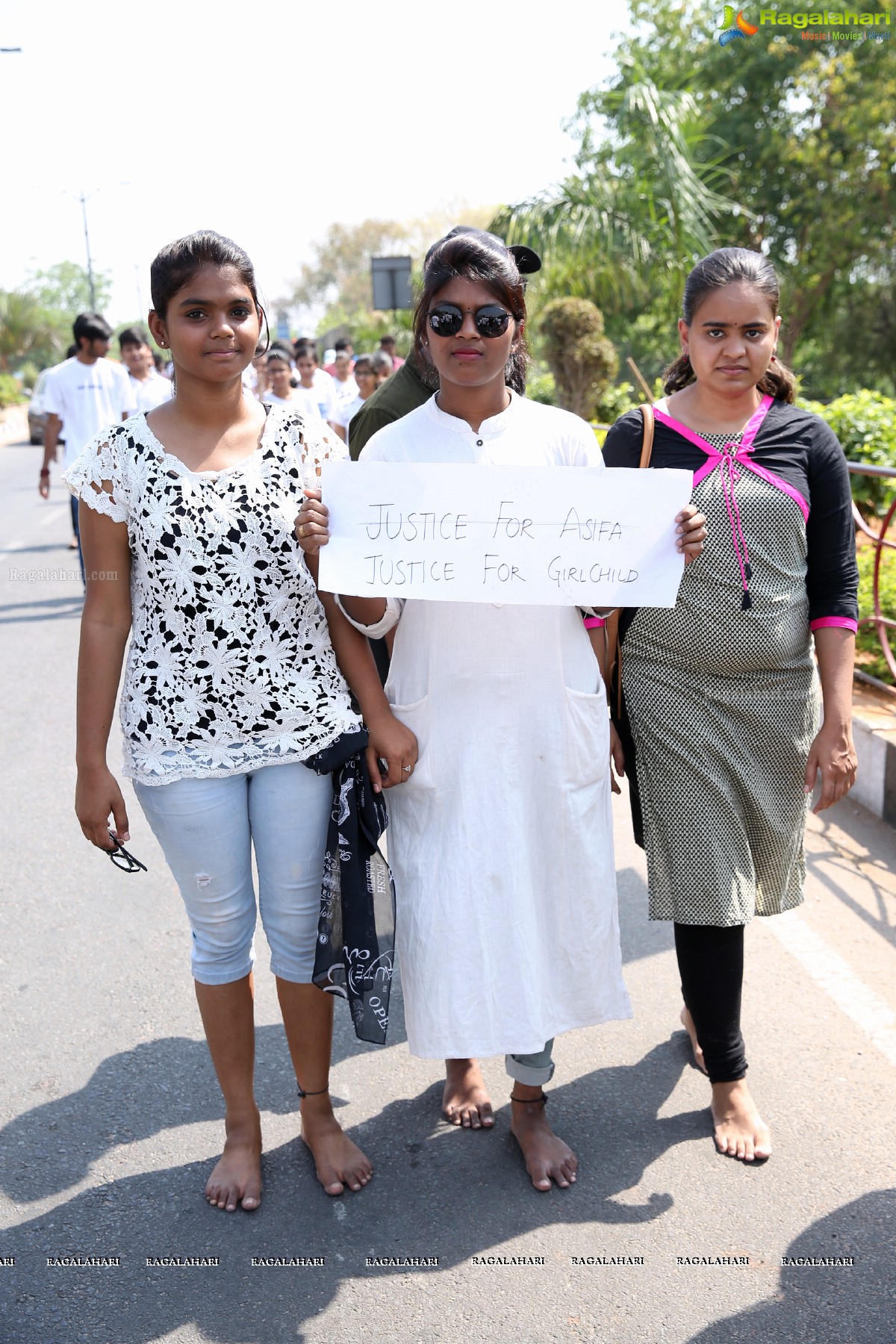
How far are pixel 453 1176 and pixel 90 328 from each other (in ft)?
24.8

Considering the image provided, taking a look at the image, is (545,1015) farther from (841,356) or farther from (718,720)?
(841,356)

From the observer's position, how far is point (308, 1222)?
2.53 m

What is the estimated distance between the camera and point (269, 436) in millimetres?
2447

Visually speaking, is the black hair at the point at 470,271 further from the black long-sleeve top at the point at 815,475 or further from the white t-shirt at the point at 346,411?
the white t-shirt at the point at 346,411

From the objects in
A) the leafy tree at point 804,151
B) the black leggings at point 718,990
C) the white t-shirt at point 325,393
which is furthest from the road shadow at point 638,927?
the leafy tree at point 804,151

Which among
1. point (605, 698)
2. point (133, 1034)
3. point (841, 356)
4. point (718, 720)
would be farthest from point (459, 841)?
point (841, 356)

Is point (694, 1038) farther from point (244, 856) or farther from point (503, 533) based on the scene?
point (503, 533)

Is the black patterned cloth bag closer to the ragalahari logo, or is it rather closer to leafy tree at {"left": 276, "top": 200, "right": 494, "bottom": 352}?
the ragalahari logo

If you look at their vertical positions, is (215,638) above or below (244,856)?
above

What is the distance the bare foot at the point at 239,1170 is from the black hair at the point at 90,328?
23.7 ft

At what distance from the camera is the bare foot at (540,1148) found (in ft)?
8.61

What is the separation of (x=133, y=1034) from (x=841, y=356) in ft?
82.9

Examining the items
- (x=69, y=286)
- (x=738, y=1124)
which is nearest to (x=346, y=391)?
(x=738, y=1124)

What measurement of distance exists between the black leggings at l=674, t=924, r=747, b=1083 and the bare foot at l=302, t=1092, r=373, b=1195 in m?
0.86
